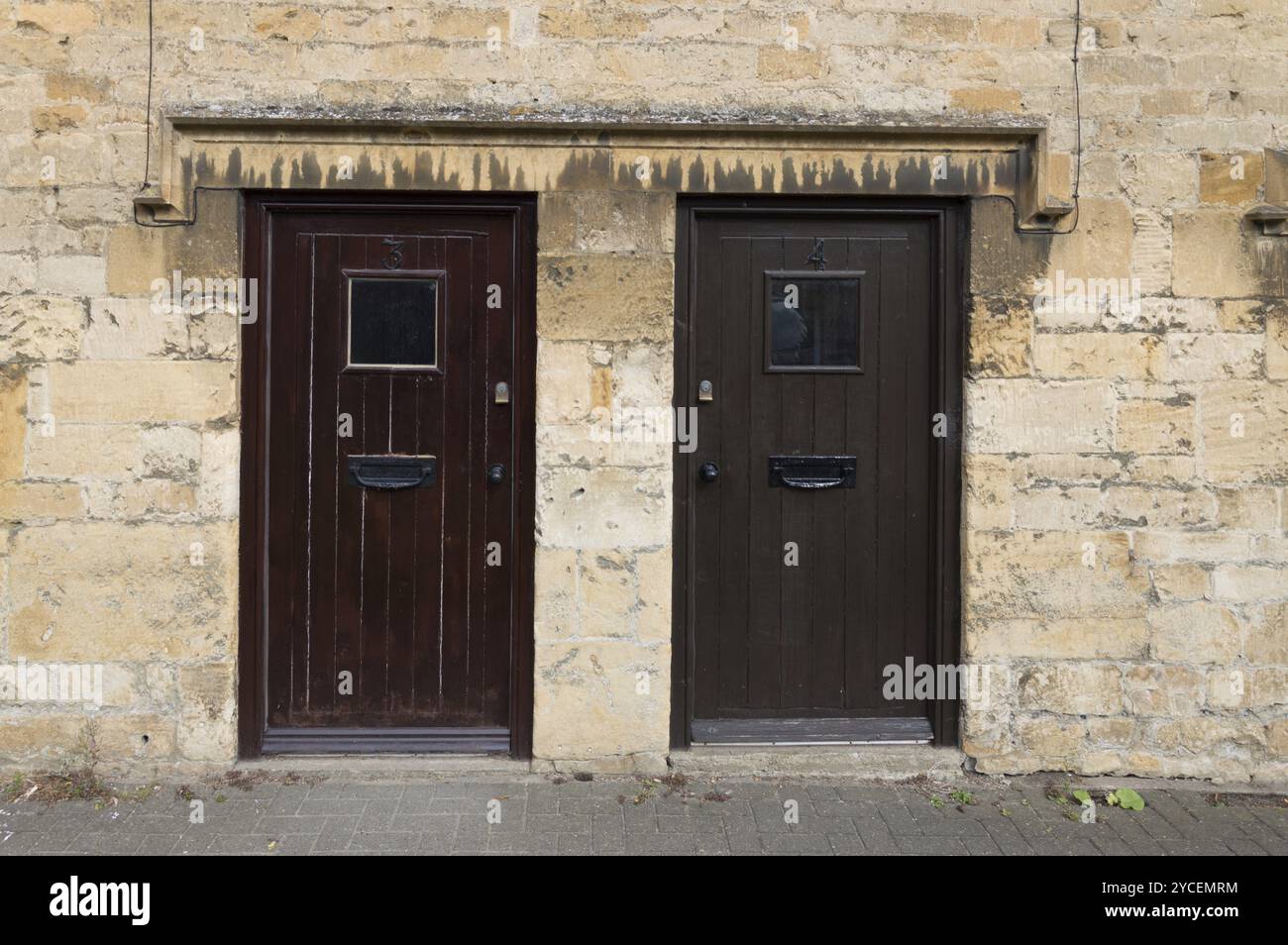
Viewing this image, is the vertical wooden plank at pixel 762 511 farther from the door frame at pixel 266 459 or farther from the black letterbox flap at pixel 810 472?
the door frame at pixel 266 459

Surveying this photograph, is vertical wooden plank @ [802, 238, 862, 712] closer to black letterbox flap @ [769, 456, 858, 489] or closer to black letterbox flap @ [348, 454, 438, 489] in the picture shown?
black letterbox flap @ [769, 456, 858, 489]

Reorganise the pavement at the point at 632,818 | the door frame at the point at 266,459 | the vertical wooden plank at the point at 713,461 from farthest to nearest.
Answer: the vertical wooden plank at the point at 713,461 → the door frame at the point at 266,459 → the pavement at the point at 632,818

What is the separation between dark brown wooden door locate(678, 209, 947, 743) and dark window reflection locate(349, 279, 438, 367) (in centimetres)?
113

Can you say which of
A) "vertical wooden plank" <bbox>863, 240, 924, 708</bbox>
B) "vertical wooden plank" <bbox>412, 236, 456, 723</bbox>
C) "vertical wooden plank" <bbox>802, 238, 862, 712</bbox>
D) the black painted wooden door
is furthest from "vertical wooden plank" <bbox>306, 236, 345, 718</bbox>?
"vertical wooden plank" <bbox>863, 240, 924, 708</bbox>

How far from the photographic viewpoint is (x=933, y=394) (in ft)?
14.0

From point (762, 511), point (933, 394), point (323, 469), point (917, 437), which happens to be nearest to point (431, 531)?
point (323, 469)

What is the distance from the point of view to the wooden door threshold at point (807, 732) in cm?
427

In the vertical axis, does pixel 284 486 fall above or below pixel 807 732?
above

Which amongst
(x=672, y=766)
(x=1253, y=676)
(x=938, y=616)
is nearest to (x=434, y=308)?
(x=672, y=766)

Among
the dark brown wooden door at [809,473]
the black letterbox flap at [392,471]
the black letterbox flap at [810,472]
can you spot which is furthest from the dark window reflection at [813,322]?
the black letterbox flap at [392,471]

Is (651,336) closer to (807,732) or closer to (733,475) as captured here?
(733,475)

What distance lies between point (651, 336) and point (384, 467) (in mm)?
1247

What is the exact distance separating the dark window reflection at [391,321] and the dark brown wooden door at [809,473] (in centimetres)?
113

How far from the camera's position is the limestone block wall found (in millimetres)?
4016
